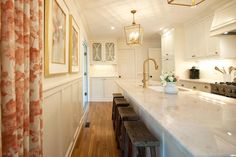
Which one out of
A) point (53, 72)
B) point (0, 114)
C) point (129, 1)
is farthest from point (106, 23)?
point (0, 114)

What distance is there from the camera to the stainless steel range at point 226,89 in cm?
341

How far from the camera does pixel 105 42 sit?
7.88 meters

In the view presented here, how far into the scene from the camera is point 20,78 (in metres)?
0.91

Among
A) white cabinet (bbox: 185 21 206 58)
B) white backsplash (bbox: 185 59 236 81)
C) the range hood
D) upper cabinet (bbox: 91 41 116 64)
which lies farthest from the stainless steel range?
upper cabinet (bbox: 91 41 116 64)

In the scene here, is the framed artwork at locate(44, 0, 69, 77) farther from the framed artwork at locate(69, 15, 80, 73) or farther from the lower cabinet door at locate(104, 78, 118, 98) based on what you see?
the lower cabinet door at locate(104, 78, 118, 98)

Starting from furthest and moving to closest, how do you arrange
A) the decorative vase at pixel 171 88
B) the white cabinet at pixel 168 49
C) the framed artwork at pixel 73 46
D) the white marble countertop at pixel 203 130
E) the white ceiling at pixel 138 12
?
the white cabinet at pixel 168 49 < the white ceiling at pixel 138 12 < the framed artwork at pixel 73 46 < the decorative vase at pixel 171 88 < the white marble countertop at pixel 203 130

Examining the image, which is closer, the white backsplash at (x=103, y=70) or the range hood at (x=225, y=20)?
the range hood at (x=225, y=20)

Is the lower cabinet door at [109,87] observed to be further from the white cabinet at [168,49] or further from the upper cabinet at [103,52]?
the white cabinet at [168,49]

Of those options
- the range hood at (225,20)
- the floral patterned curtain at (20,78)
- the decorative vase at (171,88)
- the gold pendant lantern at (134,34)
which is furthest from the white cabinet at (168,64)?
the floral patterned curtain at (20,78)

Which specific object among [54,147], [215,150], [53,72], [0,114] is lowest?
[54,147]

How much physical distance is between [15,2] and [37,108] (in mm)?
550

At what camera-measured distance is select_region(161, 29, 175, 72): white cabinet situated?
20.0 feet

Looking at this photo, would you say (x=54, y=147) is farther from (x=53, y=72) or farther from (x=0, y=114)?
(x=0, y=114)

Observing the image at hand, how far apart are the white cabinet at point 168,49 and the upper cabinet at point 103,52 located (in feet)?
6.72
